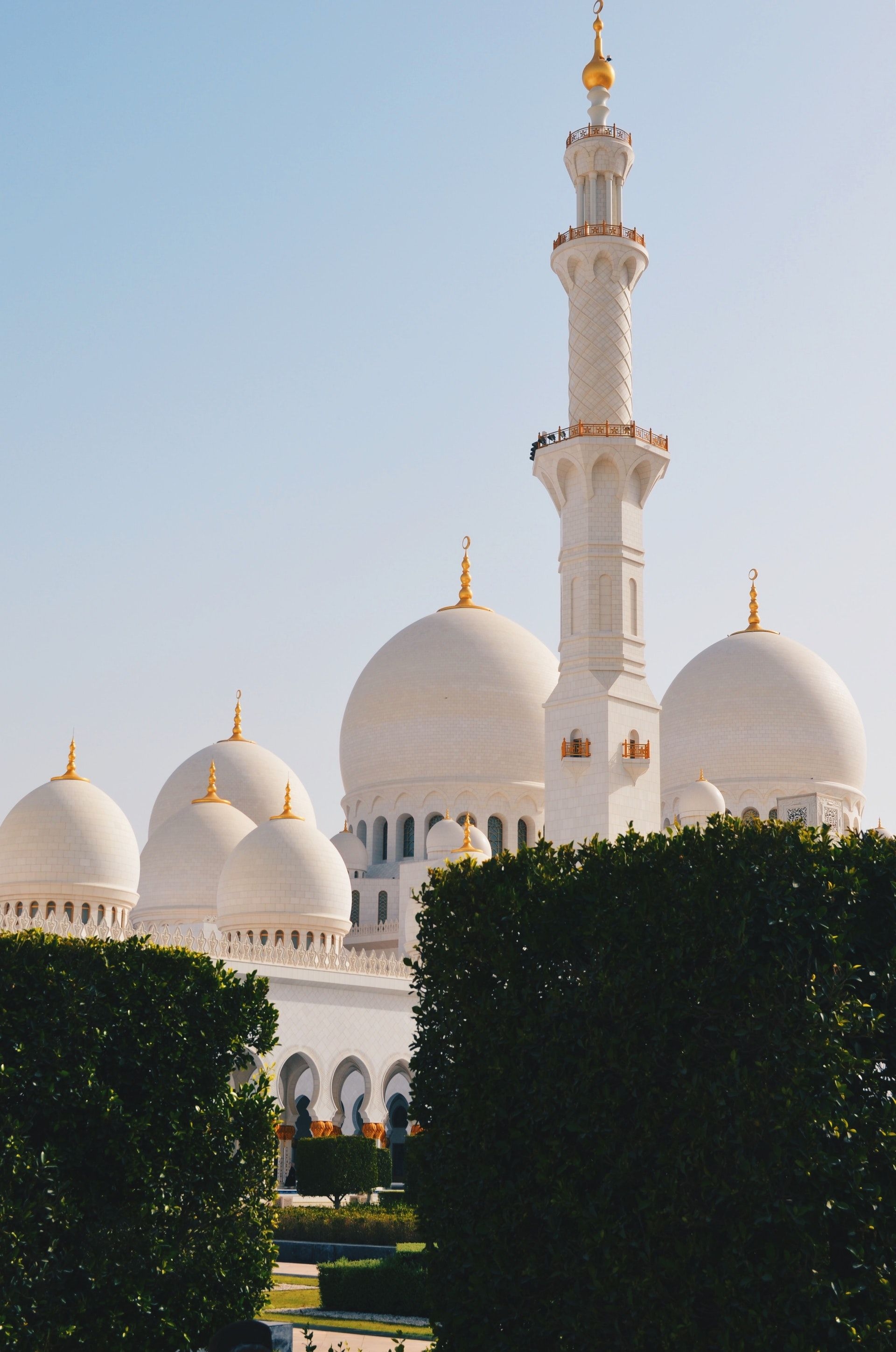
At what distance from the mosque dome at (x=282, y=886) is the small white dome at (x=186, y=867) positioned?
2744 mm

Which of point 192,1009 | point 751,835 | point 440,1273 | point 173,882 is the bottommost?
point 440,1273

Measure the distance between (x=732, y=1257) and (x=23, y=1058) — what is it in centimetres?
491

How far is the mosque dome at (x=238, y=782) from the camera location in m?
46.7

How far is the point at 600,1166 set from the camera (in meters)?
8.87

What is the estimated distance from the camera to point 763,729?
47750 mm

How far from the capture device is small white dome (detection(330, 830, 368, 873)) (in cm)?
4419

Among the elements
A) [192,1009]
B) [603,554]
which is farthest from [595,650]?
[192,1009]

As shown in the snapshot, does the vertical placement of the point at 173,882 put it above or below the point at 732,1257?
above

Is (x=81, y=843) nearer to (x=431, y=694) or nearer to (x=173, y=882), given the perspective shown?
(x=173, y=882)

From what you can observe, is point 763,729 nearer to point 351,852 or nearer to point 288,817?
point 351,852

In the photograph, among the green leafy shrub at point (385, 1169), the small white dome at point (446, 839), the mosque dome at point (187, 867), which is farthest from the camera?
the mosque dome at point (187, 867)

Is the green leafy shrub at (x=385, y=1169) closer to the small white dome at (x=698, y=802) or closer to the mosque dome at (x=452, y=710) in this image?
the small white dome at (x=698, y=802)

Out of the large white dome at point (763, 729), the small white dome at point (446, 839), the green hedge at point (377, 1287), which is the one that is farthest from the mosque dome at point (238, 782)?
the green hedge at point (377, 1287)

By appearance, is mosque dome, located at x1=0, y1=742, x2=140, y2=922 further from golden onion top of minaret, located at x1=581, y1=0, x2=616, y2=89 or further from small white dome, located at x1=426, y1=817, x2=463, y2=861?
golden onion top of minaret, located at x1=581, y1=0, x2=616, y2=89
